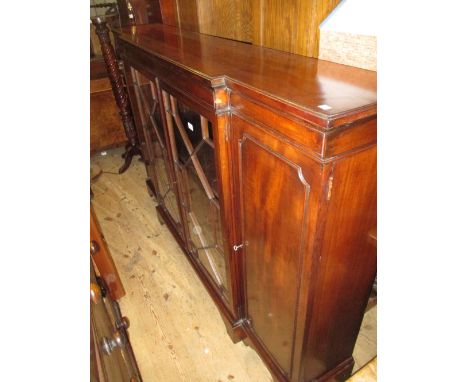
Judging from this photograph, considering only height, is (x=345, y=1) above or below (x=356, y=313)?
above

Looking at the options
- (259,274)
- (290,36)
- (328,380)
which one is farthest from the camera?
(328,380)

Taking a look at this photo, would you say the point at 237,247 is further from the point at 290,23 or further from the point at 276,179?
the point at 290,23

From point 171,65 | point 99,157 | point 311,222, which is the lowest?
point 99,157

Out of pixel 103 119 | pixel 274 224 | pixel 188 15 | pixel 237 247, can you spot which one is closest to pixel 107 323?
pixel 237 247

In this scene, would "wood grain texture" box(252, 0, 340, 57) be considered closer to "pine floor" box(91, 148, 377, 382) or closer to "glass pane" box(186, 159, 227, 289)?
"glass pane" box(186, 159, 227, 289)

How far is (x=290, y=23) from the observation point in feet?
3.30

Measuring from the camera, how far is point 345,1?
2.47ft

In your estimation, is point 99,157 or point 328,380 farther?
point 99,157

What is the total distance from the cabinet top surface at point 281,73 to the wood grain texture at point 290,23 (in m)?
0.04

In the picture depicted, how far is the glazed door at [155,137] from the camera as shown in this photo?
155 cm

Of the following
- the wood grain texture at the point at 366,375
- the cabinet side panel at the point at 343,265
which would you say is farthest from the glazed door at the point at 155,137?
the wood grain texture at the point at 366,375
